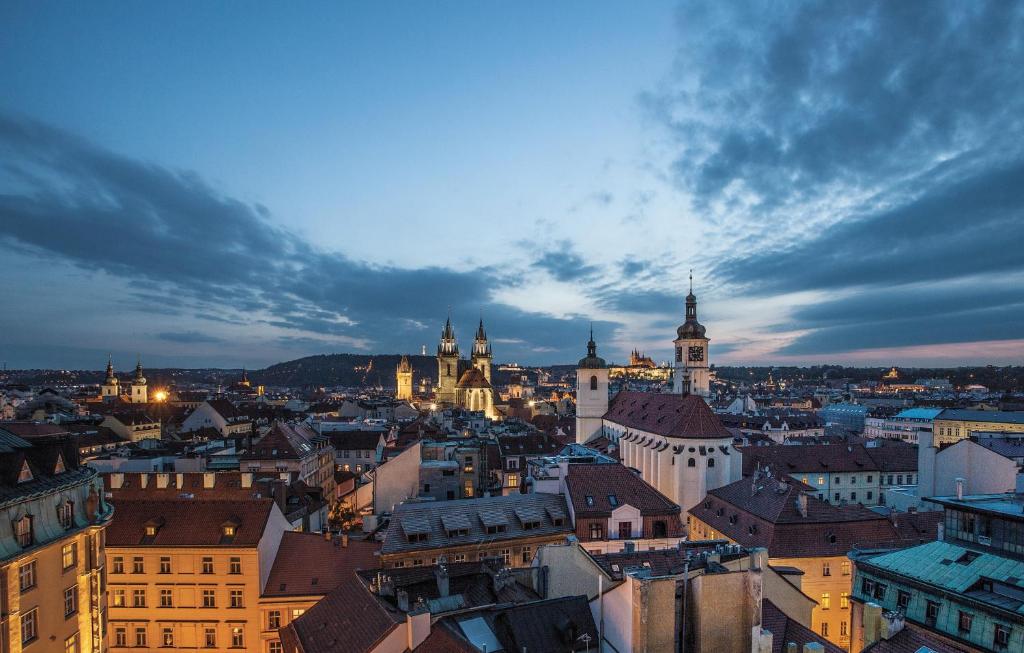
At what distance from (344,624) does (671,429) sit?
134 feet

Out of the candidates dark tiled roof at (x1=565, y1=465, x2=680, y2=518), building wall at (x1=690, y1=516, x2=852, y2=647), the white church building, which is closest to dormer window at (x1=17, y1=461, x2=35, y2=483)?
dark tiled roof at (x1=565, y1=465, x2=680, y2=518)

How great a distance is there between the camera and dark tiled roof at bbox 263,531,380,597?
1303 inches

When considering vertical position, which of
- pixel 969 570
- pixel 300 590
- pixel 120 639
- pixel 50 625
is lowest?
pixel 120 639

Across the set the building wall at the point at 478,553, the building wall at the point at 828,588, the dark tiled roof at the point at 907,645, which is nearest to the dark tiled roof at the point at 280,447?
the building wall at the point at 478,553

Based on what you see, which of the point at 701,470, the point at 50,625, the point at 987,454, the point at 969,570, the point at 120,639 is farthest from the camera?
the point at 701,470

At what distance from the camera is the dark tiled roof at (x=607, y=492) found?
39438 millimetres

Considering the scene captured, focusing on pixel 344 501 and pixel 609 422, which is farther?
pixel 609 422

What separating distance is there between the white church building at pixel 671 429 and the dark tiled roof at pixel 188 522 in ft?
120

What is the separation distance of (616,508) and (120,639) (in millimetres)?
28662

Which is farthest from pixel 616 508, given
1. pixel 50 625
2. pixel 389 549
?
pixel 50 625

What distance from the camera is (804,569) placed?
115 feet

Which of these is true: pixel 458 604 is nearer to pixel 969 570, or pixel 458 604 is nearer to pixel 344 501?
pixel 969 570

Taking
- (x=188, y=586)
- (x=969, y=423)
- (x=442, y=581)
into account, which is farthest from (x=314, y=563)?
(x=969, y=423)

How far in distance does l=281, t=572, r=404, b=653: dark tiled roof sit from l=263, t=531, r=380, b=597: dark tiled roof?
580 centimetres
